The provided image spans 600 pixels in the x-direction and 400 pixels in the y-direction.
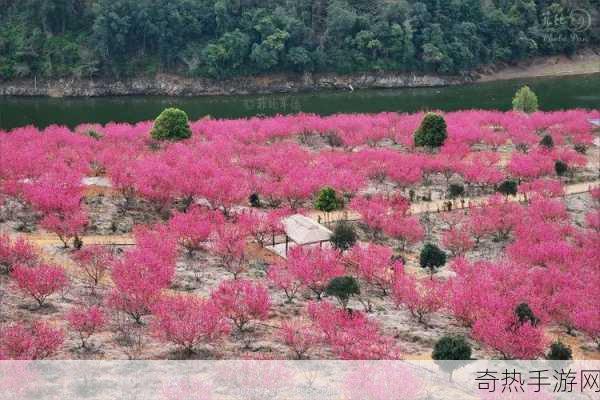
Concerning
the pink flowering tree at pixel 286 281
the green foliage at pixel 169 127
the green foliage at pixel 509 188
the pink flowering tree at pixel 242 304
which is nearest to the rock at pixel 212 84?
the green foliage at pixel 169 127

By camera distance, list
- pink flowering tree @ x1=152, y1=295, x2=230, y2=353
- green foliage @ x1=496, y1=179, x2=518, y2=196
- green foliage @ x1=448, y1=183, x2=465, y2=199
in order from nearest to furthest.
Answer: pink flowering tree @ x1=152, y1=295, x2=230, y2=353 → green foliage @ x1=496, y1=179, x2=518, y2=196 → green foliage @ x1=448, y1=183, x2=465, y2=199

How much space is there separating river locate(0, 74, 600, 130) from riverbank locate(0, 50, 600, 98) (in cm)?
201

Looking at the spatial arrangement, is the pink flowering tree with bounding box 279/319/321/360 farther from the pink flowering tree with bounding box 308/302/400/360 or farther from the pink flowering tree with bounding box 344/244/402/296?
the pink flowering tree with bounding box 344/244/402/296

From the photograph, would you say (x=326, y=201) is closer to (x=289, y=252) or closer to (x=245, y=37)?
(x=289, y=252)

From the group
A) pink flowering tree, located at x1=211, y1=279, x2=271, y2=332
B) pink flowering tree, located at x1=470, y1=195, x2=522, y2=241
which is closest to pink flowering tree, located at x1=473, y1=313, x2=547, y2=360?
pink flowering tree, located at x1=211, y1=279, x2=271, y2=332

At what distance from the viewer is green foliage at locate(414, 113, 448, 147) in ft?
112

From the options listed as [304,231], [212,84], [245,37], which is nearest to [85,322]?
[304,231]

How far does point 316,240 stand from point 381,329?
5.30 m

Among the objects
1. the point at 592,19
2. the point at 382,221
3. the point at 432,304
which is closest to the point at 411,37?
the point at 592,19

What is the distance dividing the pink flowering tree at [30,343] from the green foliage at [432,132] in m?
24.0

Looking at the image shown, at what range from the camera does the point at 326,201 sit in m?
24.8

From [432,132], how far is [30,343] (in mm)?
25032

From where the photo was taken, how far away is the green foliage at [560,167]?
31648mm

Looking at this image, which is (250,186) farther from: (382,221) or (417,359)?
(417,359)
